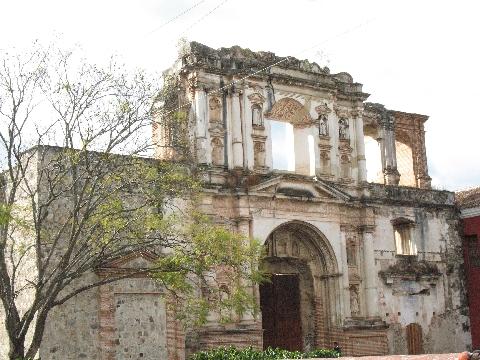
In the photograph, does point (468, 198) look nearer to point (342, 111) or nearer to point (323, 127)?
point (342, 111)

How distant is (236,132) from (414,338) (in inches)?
367

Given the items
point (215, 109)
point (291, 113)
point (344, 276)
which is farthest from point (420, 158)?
point (215, 109)

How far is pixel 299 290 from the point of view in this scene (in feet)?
77.6

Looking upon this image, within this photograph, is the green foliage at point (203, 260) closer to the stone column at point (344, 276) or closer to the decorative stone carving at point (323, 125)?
the stone column at point (344, 276)

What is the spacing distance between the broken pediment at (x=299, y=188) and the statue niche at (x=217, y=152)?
1236mm

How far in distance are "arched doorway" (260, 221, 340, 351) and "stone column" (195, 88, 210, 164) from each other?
3.40m

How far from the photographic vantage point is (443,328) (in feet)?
83.6

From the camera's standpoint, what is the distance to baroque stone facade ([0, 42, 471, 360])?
68.7 feet

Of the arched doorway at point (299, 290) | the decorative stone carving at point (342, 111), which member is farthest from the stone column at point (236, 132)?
the decorative stone carving at point (342, 111)

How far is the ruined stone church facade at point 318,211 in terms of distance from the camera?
21688mm

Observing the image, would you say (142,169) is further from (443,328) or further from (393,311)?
(443,328)

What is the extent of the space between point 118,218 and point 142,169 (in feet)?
4.05

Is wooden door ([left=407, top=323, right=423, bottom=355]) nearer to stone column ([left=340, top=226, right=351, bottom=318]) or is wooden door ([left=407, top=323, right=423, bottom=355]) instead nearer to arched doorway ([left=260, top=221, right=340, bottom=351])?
stone column ([left=340, top=226, right=351, bottom=318])

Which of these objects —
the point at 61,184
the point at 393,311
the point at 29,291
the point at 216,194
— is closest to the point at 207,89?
the point at 216,194
